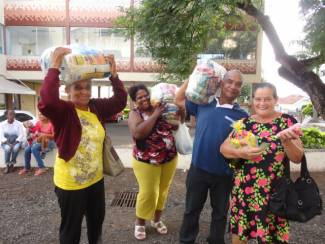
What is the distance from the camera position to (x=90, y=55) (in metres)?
2.43

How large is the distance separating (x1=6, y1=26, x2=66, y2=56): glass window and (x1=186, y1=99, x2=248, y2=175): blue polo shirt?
699 inches

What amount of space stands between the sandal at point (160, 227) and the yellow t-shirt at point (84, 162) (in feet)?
4.52

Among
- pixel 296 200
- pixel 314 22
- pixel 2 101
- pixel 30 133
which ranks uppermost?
pixel 314 22

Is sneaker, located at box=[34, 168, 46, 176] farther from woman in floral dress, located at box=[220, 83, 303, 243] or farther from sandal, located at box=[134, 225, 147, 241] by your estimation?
woman in floral dress, located at box=[220, 83, 303, 243]

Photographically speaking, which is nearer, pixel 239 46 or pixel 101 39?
pixel 239 46

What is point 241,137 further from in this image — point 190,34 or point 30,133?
point 30,133

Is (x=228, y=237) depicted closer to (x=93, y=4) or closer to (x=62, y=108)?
(x=62, y=108)

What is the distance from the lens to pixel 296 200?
2.32 m

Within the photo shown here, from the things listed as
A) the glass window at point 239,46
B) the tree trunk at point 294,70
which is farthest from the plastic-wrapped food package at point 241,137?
the glass window at point 239,46

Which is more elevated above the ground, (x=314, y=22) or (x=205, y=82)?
(x=314, y=22)

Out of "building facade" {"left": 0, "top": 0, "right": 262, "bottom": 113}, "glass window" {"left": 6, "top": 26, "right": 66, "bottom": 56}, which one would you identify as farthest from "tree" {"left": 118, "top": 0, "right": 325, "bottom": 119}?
"glass window" {"left": 6, "top": 26, "right": 66, "bottom": 56}

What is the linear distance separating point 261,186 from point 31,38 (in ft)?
63.6

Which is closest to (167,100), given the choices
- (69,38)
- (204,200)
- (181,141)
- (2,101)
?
(181,141)

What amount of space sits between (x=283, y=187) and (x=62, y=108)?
170cm
